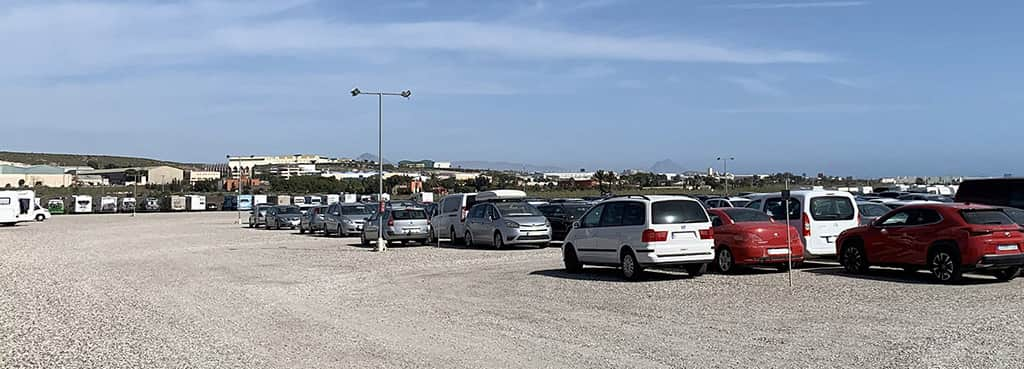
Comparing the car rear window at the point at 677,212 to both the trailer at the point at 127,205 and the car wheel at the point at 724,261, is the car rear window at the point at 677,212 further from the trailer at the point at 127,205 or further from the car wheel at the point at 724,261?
the trailer at the point at 127,205

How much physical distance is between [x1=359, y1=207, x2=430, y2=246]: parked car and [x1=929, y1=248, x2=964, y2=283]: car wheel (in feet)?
64.6

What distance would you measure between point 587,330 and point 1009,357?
473cm

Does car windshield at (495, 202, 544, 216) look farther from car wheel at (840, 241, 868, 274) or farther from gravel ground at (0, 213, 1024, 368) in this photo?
car wheel at (840, 241, 868, 274)

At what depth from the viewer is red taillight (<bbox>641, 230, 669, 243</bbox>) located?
18469mm

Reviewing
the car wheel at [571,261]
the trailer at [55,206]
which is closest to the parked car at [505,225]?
the car wheel at [571,261]

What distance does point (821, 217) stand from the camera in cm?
2105

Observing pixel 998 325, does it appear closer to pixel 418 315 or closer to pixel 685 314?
pixel 685 314

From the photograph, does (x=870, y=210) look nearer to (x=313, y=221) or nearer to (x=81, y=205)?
(x=313, y=221)

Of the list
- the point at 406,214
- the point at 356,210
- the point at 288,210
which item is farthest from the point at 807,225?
the point at 288,210

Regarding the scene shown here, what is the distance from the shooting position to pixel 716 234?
20422 millimetres

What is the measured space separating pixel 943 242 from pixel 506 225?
15190 millimetres

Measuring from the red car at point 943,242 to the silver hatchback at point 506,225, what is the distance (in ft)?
40.6

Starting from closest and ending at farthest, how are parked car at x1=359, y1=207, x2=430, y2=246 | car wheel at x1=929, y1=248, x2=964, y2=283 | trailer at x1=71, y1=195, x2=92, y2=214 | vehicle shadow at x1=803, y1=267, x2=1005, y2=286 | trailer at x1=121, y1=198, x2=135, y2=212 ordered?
car wheel at x1=929, y1=248, x2=964, y2=283 < vehicle shadow at x1=803, y1=267, x2=1005, y2=286 < parked car at x1=359, y1=207, x2=430, y2=246 < trailer at x1=71, y1=195, x2=92, y2=214 < trailer at x1=121, y1=198, x2=135, y2=212

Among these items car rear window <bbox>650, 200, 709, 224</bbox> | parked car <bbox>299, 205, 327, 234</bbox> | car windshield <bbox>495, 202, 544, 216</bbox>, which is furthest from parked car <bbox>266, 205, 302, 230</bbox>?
car rear window <bbox>650, 200, 709, 224</bbox>
